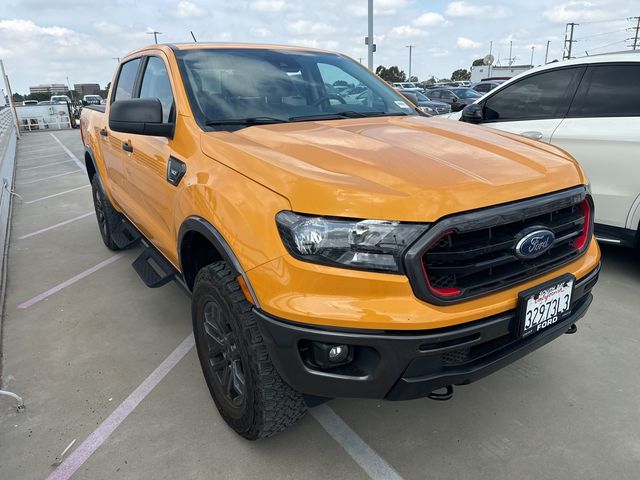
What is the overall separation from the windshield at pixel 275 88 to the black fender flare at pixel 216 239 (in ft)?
1.83

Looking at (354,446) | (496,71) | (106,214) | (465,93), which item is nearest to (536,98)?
(354,446)

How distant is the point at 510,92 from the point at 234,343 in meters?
4.05

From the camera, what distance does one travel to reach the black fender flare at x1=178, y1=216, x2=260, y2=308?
1.89 m

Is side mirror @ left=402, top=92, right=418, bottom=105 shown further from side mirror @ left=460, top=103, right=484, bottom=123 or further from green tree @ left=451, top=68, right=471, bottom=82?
green tree @ left=451, top=68, right=471, bottom=82

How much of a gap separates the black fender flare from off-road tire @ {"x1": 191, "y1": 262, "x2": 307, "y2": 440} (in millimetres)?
86

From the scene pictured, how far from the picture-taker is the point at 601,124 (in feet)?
13.0

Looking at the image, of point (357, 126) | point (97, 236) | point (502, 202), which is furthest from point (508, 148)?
point (97, 236)

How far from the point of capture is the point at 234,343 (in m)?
2.15

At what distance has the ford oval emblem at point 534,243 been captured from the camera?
1.86 metres

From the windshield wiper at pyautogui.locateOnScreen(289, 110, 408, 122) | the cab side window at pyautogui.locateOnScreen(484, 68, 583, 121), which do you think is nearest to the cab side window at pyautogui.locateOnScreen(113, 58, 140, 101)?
the windshield wiper at pyautogui.locateOnScreen(289, 110, 408, 122)

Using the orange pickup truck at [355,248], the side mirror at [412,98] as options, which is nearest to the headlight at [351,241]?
the orange pickup truck at [355,248]

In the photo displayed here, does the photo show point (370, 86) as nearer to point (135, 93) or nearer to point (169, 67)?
point (169, 67)

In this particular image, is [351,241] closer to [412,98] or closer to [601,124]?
[412,98]

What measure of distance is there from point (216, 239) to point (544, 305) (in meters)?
1.40
